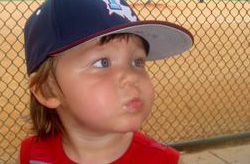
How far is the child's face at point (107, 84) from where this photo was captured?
114 centimetres

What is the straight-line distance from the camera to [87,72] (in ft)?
3.87

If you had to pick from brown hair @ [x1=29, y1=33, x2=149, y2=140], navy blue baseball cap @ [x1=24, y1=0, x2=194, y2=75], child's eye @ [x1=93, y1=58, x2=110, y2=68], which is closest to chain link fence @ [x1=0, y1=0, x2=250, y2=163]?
brown hair @ [x1=29, y1=33, x2=149, y2=140]

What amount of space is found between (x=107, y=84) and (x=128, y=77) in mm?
63

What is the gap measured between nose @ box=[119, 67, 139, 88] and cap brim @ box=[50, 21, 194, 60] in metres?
0.11

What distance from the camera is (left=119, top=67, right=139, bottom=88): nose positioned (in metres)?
1.16

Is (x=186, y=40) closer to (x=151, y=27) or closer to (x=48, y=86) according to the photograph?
(x=151, y=27)

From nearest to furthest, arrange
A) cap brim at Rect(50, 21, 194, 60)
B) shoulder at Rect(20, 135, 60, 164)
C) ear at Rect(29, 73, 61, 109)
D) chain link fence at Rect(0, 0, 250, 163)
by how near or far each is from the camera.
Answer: cap brim at Rect(50, 21, 194, 60) → ear at Rect(29, 73, 61, 109) → shoulder at Rect(20, 135, 60, 164) → chain link fence at Rect(0, 0, 250, 163)

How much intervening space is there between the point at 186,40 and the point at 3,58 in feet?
18.9

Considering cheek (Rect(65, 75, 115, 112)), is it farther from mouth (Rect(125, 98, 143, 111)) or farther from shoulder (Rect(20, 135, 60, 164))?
shoulder (Rect(20, 135, 60, 164))

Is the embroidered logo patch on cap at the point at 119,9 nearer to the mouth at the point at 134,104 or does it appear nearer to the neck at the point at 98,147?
the mouth at the point at 134,104

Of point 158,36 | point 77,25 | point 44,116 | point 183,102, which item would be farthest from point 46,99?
point 183,102

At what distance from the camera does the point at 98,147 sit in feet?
4.53

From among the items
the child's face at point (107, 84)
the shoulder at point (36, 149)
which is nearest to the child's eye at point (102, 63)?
the child's face at point (107, 84)

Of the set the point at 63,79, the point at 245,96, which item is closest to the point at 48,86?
the point at 63,79
